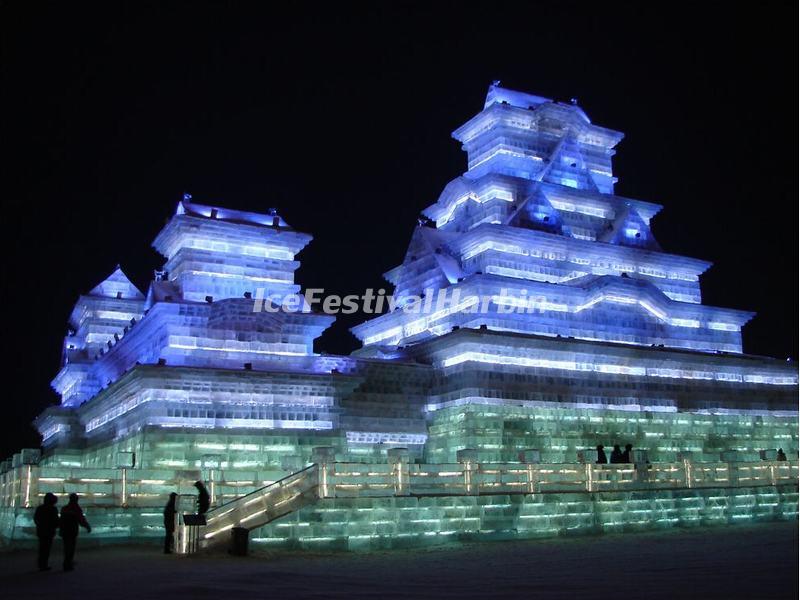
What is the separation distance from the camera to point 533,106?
45.4 meters

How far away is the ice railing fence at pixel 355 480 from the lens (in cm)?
2086

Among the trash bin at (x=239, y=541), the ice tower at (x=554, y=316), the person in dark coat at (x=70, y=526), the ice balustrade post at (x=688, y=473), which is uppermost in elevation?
the ice tower at (x=554, y=316)

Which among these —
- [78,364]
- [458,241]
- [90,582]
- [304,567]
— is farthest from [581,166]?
[90,582]

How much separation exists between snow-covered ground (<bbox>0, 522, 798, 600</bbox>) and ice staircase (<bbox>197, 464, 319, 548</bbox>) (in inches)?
23.6

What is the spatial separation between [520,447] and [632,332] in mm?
9395

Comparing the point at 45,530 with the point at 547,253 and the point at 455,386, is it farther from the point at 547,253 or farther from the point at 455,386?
the point at 547,253

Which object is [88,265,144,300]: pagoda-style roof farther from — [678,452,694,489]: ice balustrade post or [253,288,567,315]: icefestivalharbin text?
[678,452,694,489]: ice balustrade post

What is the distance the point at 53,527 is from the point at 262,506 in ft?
14.8

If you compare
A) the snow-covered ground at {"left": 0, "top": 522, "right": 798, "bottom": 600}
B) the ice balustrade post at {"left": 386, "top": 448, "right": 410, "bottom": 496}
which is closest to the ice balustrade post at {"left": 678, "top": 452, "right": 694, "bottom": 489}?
the snow-covered ground at {"left": 0, "top": 522, "right": 798, "bottom": 600}

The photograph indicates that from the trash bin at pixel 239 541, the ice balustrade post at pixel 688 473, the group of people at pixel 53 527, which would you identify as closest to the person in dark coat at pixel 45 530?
the group of people at pixel 53 527

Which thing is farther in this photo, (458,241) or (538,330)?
(458,241)

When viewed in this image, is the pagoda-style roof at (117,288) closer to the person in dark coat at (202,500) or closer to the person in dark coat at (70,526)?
the person in dark coat at (202,500)

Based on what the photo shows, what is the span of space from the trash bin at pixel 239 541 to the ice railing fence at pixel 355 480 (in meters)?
1.00

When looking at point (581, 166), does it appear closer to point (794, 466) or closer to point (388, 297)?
point (388, 297)
